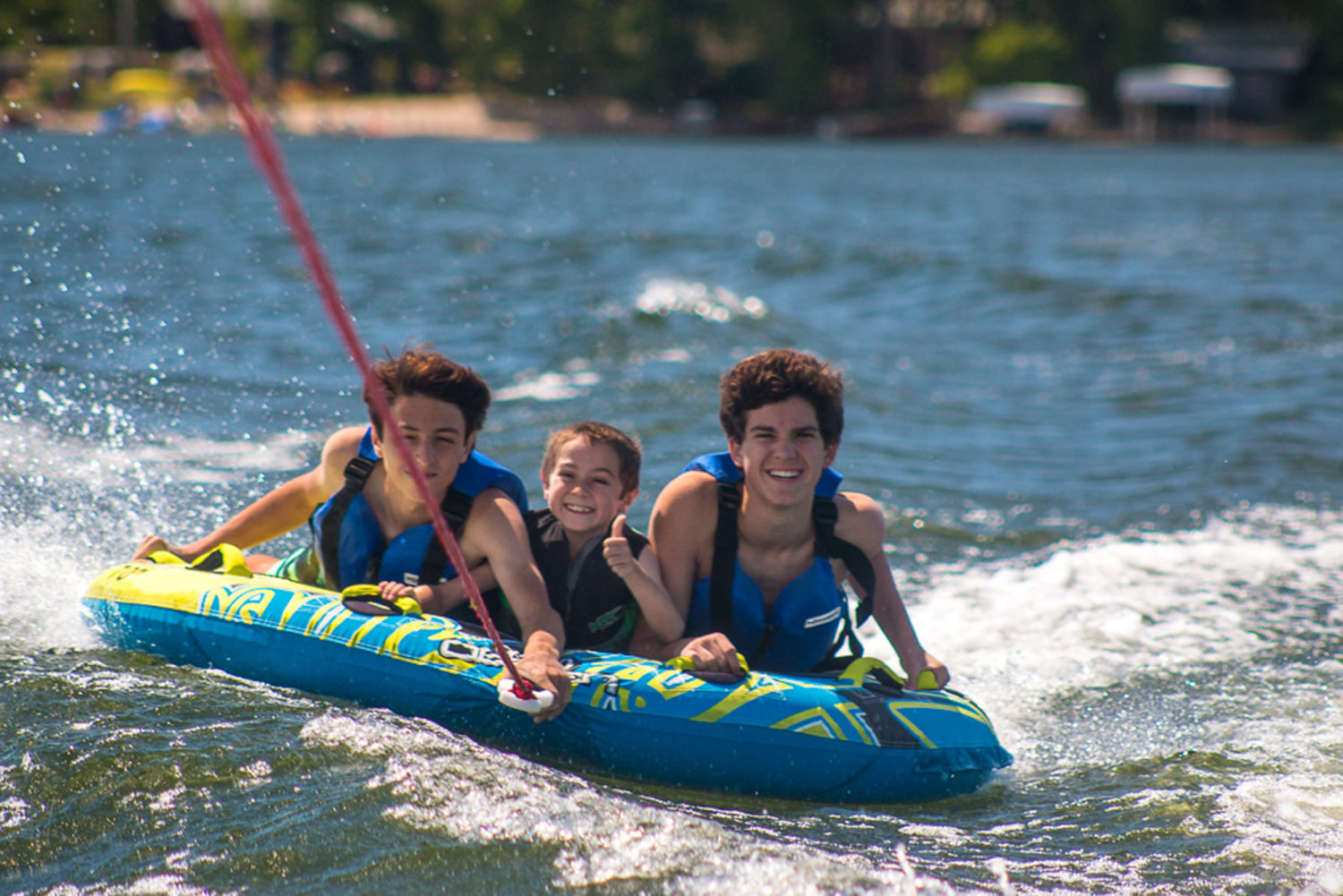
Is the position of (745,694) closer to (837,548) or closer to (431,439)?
(837,548)

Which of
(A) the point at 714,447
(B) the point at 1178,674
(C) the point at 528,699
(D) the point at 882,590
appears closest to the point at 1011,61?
(A) the point at 714,447

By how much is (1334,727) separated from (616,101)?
2295 inches

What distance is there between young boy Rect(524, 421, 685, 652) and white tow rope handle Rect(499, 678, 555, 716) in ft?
1.41

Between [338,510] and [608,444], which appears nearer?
[608,444]

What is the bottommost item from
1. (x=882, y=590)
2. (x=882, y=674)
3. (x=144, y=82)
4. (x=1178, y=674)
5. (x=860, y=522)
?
(x=1178, y=674)

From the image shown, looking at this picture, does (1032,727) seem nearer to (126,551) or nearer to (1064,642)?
(1064,642)

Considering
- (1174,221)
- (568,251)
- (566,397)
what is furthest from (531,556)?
(1174,221)

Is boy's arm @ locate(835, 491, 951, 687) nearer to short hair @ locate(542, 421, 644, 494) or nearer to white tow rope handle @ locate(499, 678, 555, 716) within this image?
short hair @ locate(542, 421, 644, 494)

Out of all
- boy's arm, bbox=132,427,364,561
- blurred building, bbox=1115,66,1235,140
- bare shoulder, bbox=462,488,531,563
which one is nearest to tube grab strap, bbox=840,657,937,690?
bare shoulder, bbox=462,488,531,563

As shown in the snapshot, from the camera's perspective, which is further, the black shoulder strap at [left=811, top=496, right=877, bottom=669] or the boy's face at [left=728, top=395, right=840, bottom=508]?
the black shoulder strap at [left=811, top=496, right=877, bottom=669]

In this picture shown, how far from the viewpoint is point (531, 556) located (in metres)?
4.02

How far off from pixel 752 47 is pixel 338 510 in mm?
60026

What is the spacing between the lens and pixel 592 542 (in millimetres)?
4035

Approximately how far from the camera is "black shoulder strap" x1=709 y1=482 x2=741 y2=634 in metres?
3.98
